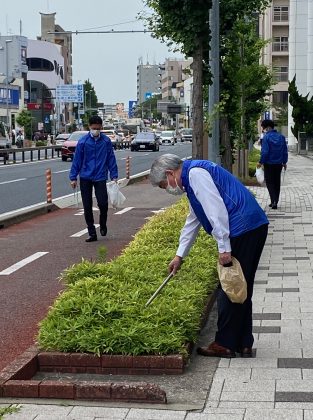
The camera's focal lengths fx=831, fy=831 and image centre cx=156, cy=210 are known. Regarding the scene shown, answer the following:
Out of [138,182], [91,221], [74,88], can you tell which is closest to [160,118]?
[74,88]

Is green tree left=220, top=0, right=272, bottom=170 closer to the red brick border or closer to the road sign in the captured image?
the red brick border

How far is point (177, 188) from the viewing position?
5.51m

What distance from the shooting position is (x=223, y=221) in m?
5.46

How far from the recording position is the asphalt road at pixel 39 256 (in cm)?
707

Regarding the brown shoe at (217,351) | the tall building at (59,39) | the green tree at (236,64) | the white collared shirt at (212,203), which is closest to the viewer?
the white collared shirt at (212,203)

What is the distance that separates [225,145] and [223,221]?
1544 centimetres

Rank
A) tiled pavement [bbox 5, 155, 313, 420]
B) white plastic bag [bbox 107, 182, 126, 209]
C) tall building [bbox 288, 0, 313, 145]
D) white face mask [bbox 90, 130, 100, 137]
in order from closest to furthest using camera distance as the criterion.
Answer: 1. tiled pavement [bbox 5, 155, 313, 420]
2. white face mask [bbox 90, 130, 100, 137]
3. white plastic bag [bbox 107, 182, 126, 209]
4. tall building [bbox 288, 0, 313, 145]

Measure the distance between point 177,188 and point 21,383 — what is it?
1.60 meters

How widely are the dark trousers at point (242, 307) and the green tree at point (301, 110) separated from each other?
4843 centimetres

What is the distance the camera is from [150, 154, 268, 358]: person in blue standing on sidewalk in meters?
5.43

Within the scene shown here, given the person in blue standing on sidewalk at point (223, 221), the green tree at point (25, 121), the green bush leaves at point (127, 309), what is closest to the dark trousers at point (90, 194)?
A: the green bush leaves at point (127, 309)

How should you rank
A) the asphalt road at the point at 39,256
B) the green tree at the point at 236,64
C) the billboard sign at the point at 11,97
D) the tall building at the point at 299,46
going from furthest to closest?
1. the billboard sign at the point at 11,97
2. the tall building at the point at 299,46
3. the green tree at the point at 236,64
4. the asphalt road at the point at 39,256

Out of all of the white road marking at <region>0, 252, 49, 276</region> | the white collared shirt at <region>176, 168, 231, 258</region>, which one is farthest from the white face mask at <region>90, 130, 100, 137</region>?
the white collared shirt at <region>176, 168, 231, 258</region>

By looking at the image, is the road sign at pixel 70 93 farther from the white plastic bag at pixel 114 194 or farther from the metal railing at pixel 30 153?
the white plastic bag at pixel 114 194
